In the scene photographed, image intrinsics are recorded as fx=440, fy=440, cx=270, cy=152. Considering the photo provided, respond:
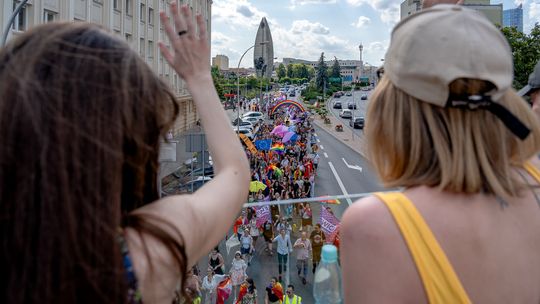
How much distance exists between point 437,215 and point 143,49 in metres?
34.3

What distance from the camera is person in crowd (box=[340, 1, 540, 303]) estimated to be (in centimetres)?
113

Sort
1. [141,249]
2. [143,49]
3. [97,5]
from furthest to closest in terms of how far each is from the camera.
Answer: [143,49] → [97,5] → [141,249]

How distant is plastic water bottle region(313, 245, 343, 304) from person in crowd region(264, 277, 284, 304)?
9.64 ft

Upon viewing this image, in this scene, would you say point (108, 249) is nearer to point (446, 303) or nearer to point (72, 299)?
point (72, 299)

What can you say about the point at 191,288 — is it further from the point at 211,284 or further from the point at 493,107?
the point at 211,284

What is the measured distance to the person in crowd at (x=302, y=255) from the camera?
352 cm

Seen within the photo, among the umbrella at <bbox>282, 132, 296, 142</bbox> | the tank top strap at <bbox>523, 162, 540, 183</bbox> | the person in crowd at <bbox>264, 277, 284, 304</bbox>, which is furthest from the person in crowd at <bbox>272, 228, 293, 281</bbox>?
the umbrella at <bbox>282, 132, 296, 142</bbox>

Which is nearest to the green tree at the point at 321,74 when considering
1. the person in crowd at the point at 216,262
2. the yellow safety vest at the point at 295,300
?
the person in crowd at the point at 216,262

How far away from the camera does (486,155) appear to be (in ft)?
4.12

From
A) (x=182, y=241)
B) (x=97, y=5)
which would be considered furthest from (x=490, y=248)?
(x=97, y=5)

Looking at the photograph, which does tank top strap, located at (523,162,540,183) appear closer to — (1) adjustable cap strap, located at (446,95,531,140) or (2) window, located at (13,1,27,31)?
(1) adjustable cap strap, located at (446,95,531,140)

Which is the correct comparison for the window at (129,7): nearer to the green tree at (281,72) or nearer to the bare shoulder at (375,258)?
the bare shoulder at (375,258)

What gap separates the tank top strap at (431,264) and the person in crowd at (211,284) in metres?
5.87

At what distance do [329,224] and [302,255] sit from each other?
0.36 metres
